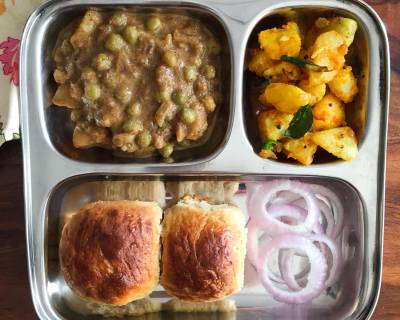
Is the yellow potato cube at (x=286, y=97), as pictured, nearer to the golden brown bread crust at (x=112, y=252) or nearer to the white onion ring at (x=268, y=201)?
the white onion ring at (x=268, y=201)

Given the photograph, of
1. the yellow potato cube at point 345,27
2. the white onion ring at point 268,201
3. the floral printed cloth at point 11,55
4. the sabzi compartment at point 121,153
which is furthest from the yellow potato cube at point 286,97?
the floral printed cloth at point 11,55

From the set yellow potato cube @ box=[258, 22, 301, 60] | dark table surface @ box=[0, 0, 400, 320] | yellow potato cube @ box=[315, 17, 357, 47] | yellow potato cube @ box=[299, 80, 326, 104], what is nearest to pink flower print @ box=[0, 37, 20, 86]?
dark table surface @ box=[0, 0, 400, 320]

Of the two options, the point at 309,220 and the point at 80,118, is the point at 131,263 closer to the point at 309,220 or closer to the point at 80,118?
the point at 80,118

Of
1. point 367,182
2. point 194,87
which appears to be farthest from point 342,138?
point 194,87

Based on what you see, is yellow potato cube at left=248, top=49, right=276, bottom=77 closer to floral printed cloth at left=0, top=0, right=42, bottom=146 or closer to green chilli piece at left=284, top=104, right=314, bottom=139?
green chilli piece at left=284, top=104, right=314, bottom=139

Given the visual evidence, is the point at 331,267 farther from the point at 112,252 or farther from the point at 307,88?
the point at 112,252
